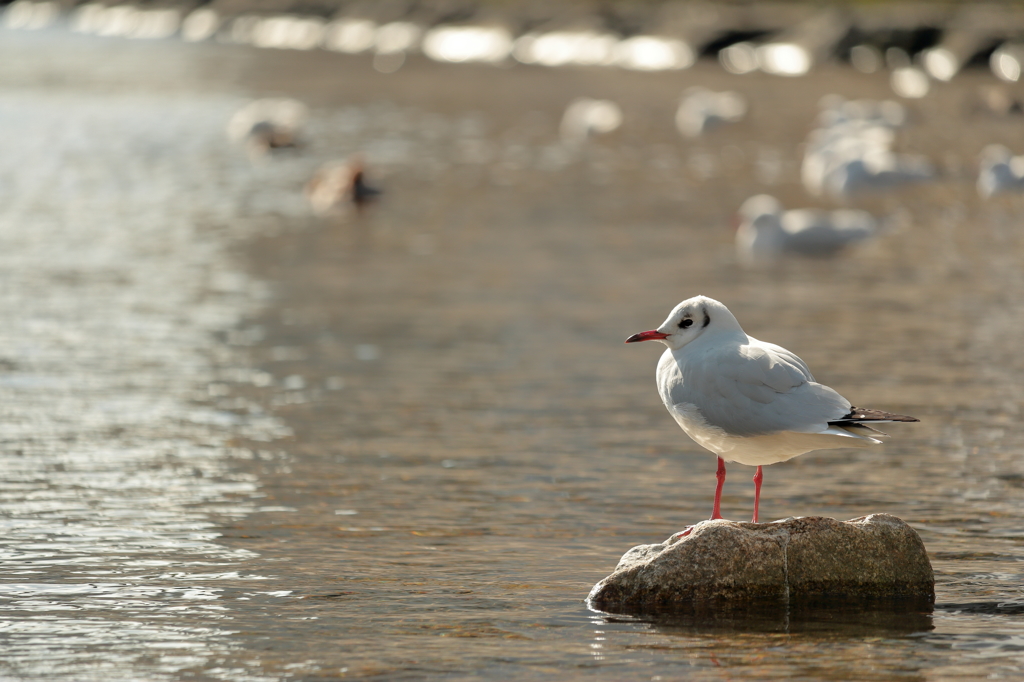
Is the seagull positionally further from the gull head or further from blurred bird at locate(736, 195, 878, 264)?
blurred bird at locate(736, 195, 878, 264)

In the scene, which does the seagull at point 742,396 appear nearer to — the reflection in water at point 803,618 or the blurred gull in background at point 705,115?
the reflection in water at point 803,618

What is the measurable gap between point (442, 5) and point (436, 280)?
7304 centimetres

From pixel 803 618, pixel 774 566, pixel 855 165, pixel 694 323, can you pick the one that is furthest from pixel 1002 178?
pixel 803 618

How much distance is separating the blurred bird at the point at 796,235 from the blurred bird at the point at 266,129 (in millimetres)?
14337

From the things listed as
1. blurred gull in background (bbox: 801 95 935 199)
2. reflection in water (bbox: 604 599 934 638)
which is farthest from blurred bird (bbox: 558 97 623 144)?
reflection in water (bbox: 604 599 934 638)

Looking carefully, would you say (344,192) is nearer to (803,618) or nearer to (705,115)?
(705,115)

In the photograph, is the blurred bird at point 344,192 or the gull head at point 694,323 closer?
the gull head at point 694,323

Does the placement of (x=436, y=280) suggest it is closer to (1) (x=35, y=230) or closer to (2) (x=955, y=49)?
(1) (x=35, y=230)

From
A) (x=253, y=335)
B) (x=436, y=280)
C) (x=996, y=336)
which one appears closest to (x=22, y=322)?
(x=253, y=335)

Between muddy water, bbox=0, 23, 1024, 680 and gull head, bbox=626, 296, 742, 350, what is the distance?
129cm

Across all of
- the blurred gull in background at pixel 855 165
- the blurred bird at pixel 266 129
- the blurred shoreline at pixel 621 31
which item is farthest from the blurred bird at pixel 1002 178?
the blurred shoreline at pixel 621 31

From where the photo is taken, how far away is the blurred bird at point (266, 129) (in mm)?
31047

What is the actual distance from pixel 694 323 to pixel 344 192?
52.6 feet

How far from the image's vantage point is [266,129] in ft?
104
